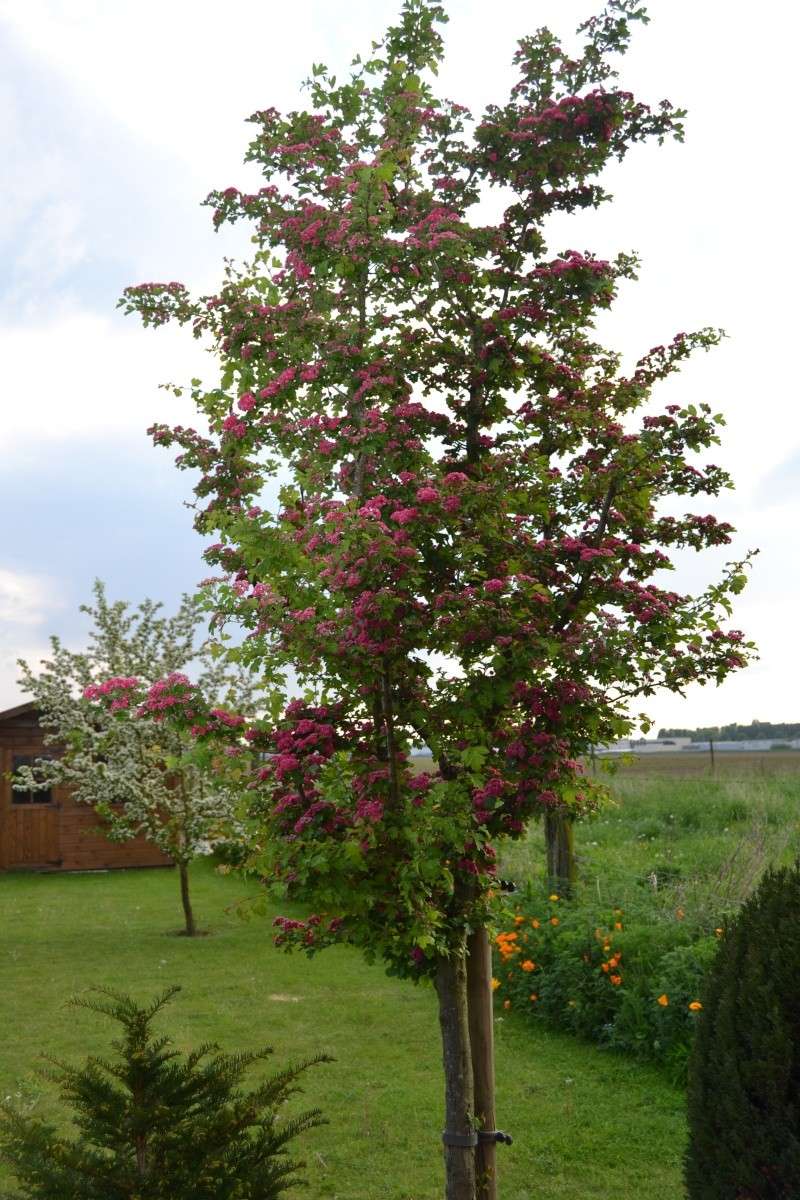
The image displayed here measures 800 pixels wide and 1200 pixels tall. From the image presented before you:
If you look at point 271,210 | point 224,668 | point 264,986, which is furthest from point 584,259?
point 224,668

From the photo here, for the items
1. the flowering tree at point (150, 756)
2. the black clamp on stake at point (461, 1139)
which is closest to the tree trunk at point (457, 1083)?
the black clamp on stake at point (461, 1139)

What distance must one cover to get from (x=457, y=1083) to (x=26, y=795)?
24.5 m

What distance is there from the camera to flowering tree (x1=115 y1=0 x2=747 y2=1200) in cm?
577

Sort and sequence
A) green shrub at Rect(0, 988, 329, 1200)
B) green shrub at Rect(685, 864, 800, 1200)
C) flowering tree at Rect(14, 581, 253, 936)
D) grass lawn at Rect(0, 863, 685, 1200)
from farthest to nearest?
flowering tree at Rect(14, 581, 253, 936) < grass lawn at Rect(0, 863, 685, 1200) < green shrub at Rect(685, 864, 800, 1200) < green shrub at Rect(0, 988, 329, 1200)

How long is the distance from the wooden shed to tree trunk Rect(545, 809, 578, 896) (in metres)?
17.3

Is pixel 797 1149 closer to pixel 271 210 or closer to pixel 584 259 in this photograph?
pixel 584 259

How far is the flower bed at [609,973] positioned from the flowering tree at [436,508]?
342 cm

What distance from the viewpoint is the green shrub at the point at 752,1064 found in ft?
13.9

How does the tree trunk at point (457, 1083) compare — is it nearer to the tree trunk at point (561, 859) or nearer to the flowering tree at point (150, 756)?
the tree trunk at point (561, 859)

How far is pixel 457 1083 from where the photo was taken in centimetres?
625

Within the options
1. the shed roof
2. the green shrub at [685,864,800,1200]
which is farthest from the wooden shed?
the green shrub at [685,864,800,1200]

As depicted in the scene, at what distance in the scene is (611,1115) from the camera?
8.48 metres

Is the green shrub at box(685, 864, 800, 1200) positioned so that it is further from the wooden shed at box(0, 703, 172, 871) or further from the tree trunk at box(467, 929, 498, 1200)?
the wooden shed at box(0, 703, 172, 871)

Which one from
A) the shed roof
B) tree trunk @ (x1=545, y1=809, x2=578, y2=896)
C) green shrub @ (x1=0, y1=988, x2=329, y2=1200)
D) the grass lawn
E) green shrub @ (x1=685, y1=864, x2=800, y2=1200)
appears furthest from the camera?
the shed roof
